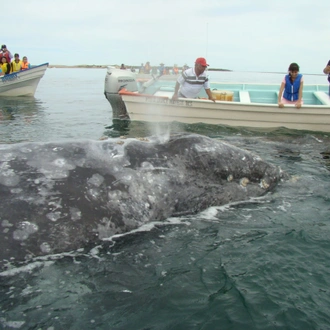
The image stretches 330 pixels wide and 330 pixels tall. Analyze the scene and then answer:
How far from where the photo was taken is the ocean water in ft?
9.44

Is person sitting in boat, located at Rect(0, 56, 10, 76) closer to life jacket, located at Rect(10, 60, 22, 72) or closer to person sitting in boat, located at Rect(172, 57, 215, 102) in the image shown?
life jacket, located at Rect(10, 60, 22, 72)

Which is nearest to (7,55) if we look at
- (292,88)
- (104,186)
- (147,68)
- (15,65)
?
(15,65)

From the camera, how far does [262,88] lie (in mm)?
15984

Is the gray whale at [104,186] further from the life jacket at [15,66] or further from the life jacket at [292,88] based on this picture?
the life jacket at [15,66]

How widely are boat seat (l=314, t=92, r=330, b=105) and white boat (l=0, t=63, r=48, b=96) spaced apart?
17.0m

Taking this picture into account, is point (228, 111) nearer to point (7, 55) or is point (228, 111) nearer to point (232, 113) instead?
point (232, 113)

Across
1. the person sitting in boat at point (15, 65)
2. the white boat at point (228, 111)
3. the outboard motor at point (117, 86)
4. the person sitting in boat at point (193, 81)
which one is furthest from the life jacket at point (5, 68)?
the person sitting in boat at point (193, 81)

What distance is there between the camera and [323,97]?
45.0ft

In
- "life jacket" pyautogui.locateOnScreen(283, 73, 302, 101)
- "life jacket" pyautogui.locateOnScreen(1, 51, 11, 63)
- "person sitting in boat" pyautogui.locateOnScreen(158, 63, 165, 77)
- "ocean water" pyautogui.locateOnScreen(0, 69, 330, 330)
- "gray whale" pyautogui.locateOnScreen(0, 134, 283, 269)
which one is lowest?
"ocean water" pyautogui.locateOnScreen(0, 69, 330, 330)

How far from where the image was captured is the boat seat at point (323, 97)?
1303 cm

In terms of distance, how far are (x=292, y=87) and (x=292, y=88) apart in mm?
48

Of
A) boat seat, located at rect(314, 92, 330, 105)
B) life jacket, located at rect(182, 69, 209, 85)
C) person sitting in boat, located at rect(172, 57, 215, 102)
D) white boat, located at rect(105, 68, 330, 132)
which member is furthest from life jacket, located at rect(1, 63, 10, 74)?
boat seat, located at rect(314, 92, 330, 105)

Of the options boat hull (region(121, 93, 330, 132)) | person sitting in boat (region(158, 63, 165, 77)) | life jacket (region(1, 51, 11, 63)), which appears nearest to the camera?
boat hull (region(121, 93, 330, 132))

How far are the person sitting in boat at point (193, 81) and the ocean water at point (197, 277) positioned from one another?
6456 mm
